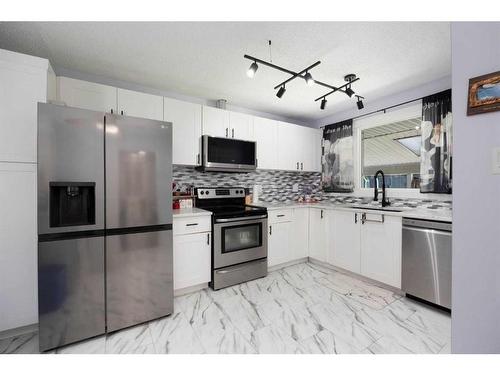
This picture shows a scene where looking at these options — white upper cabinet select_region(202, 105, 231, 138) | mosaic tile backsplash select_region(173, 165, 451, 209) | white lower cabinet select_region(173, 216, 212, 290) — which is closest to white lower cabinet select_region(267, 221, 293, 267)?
mosaic tile backsplash select_region(173, 165, 451, 209)

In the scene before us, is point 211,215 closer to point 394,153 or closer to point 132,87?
point 132,87

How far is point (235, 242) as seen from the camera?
265cm

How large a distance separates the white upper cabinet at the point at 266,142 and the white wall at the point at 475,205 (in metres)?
2.34

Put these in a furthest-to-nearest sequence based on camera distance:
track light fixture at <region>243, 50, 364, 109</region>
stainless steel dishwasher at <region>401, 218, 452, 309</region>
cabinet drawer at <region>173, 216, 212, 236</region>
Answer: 1. cabinet drawer at <region>173, 216, 212, 236</region>
2. stainless steel dishwasher at <region>401, 218, 452, 309</region>
3. track light fixture at <region>243, 50, 364, 109</region>

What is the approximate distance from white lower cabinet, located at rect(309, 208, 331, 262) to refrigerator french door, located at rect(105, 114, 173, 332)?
7.17ft

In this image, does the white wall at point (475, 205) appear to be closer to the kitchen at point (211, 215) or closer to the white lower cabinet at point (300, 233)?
the kitchen at point (211, 215)

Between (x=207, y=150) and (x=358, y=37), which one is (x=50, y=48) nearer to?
(x=207, y=150)

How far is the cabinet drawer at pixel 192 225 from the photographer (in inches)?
91.3

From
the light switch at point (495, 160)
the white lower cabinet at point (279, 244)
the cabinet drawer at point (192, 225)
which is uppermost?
the light switch at point (495, 160)

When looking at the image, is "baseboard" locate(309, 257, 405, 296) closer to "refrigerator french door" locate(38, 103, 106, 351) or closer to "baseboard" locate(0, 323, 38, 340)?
"refrigerator french door" locate(38, 103, 106, 351)

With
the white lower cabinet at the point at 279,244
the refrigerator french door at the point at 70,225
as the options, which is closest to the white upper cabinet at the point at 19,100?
the refrigerator french door at the point at 70,225

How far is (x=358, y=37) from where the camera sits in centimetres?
180

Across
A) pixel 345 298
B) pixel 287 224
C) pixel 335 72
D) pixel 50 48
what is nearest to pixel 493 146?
pixel 335 72

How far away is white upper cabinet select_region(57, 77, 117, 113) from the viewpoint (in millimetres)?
2062
